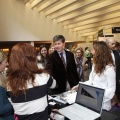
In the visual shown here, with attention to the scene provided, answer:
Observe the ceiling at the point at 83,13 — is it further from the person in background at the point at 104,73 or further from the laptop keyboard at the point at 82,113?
the laptop keyboard at the point at 82,113

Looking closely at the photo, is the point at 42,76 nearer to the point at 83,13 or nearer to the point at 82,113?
the point at 82,113

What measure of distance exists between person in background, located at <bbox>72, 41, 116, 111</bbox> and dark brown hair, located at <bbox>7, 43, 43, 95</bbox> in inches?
35.1

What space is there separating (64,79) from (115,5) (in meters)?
4.30

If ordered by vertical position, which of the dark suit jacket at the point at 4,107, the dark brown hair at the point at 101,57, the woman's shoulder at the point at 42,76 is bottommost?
the dark suit jacket at the point at 4,107

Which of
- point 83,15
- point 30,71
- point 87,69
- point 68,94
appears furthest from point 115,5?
point 30,71

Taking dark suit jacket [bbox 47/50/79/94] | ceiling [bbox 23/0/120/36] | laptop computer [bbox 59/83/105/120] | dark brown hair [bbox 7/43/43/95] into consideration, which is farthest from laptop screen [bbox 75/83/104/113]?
ceiling [bbox 23/0/120/36]

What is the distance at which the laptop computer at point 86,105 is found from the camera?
149 centimetres

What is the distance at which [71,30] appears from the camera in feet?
31.5

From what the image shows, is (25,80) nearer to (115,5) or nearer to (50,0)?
(115,5)

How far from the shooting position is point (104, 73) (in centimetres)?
195

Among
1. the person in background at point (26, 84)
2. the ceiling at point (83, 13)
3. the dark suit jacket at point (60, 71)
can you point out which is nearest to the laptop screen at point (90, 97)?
the person in background at point (26, 84)

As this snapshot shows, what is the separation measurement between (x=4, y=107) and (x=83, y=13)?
20.9 feet

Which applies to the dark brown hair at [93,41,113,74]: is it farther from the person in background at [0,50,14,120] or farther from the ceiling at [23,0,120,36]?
the ceiling at [23,0,120,36]

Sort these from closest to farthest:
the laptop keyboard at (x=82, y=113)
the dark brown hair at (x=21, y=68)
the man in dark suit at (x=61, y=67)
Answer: the dark brown hair at (x=21, y=68)
the laptop keyboard at (x=82, y=113)
the man in dark suit at (x=61, y=67)
